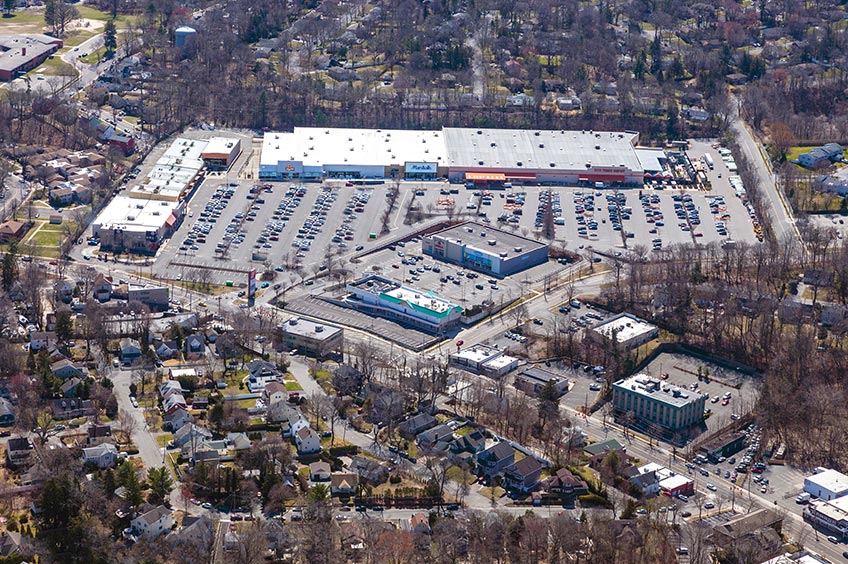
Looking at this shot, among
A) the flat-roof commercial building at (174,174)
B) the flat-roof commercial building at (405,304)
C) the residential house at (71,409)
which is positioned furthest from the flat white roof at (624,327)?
the flat-roof commercial building at (174,174)

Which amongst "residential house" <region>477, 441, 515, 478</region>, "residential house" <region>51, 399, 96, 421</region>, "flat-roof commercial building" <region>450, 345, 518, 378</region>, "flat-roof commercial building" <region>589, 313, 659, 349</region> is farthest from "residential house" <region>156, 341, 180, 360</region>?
"flat-roof commercial building" <region>589, 313, 659, 349</region>

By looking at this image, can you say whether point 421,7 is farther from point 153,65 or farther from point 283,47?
point 153,65

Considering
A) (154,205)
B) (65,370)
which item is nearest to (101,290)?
(65,370)

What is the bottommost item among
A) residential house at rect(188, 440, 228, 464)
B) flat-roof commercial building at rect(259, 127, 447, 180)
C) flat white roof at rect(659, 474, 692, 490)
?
flat white roof at rect(659, 474, 692, 490)

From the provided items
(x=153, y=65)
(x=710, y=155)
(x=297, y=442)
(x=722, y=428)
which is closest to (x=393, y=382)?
(x=297, y=442)

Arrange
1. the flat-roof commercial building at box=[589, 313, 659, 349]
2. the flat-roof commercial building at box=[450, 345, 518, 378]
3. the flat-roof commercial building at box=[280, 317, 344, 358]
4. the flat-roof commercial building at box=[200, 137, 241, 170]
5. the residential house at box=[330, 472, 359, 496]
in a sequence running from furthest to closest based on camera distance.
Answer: the flat-roof commercial building at box=[200, 137, 241, 170] → the flat-roof commercial building at box=[589, 313, 659, 349] → the flat-roof commercial building at box=[280, 317, 344, 358] → the flat-roof commercial building at box=[450, 345, 518, 378] → the residential house at box=[330, 472, 359, 496]

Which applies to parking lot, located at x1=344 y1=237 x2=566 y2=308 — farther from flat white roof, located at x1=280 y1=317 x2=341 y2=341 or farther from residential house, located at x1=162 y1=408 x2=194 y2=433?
residential house, located at x1=162 y1=408 x2=194 y2=433

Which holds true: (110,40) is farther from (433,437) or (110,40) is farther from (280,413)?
(433,437)

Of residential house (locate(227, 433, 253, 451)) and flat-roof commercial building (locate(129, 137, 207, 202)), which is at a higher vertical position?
flat-roof commercial building (locate(129, 137, 207, 202))

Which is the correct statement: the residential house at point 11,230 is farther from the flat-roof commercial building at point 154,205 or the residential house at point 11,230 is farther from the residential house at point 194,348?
the residential house at point 194,348
